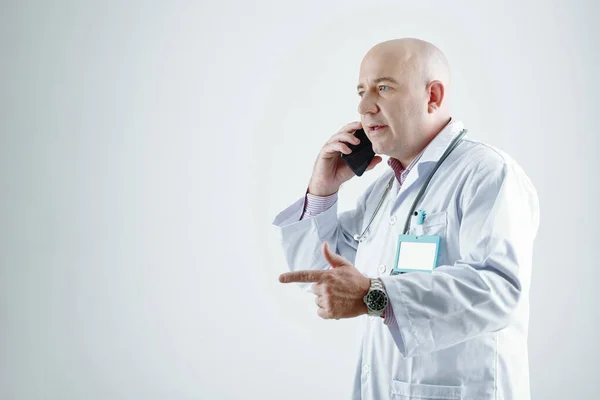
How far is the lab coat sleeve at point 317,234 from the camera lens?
2.42m

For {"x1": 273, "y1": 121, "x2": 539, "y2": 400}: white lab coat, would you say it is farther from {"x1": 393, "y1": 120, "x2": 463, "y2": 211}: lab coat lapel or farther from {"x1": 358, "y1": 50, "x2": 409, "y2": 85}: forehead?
{"x1": 358, "y1": 50, "x2": 409, "y2": 85}: forehead

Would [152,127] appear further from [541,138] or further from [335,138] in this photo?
[541,138]

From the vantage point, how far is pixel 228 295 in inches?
155

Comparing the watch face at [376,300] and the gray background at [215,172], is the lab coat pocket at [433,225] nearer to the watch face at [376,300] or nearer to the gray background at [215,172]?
the watch face at [376,300]

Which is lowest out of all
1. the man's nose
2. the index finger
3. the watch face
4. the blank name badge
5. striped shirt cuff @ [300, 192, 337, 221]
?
the watch face

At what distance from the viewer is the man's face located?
2068mm

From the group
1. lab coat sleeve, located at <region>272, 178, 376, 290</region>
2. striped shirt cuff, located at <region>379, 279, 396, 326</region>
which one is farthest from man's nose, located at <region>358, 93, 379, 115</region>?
striped shirt cuff, located at <region>379, 279, 396, 326</region>

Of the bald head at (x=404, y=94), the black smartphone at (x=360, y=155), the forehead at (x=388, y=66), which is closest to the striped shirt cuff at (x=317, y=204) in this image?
the black smartphone at (x=360, y=155)

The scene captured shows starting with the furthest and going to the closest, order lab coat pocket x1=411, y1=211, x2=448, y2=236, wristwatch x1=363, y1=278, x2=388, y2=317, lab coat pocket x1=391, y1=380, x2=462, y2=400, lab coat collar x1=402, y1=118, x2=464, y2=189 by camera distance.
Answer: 1. lab coat collar x1=402, y1=118, x2=464, y2=189
2. lab coat pocket x1=411, y1=211, x2=448, y2=236
3. lab coat pocket x1=391, y1=380, x2=462, y2=400
4. wristwatch x1=363, y1=278, x2=388, y2=317

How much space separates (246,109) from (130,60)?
75 centimetres

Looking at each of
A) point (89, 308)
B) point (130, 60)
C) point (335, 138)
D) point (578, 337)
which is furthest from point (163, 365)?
point (578, 337)

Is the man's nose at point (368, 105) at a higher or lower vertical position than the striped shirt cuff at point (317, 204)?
higher

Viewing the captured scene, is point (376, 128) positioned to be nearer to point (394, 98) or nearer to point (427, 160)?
point (394, 98)

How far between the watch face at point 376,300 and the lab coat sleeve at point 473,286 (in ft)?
0.07
